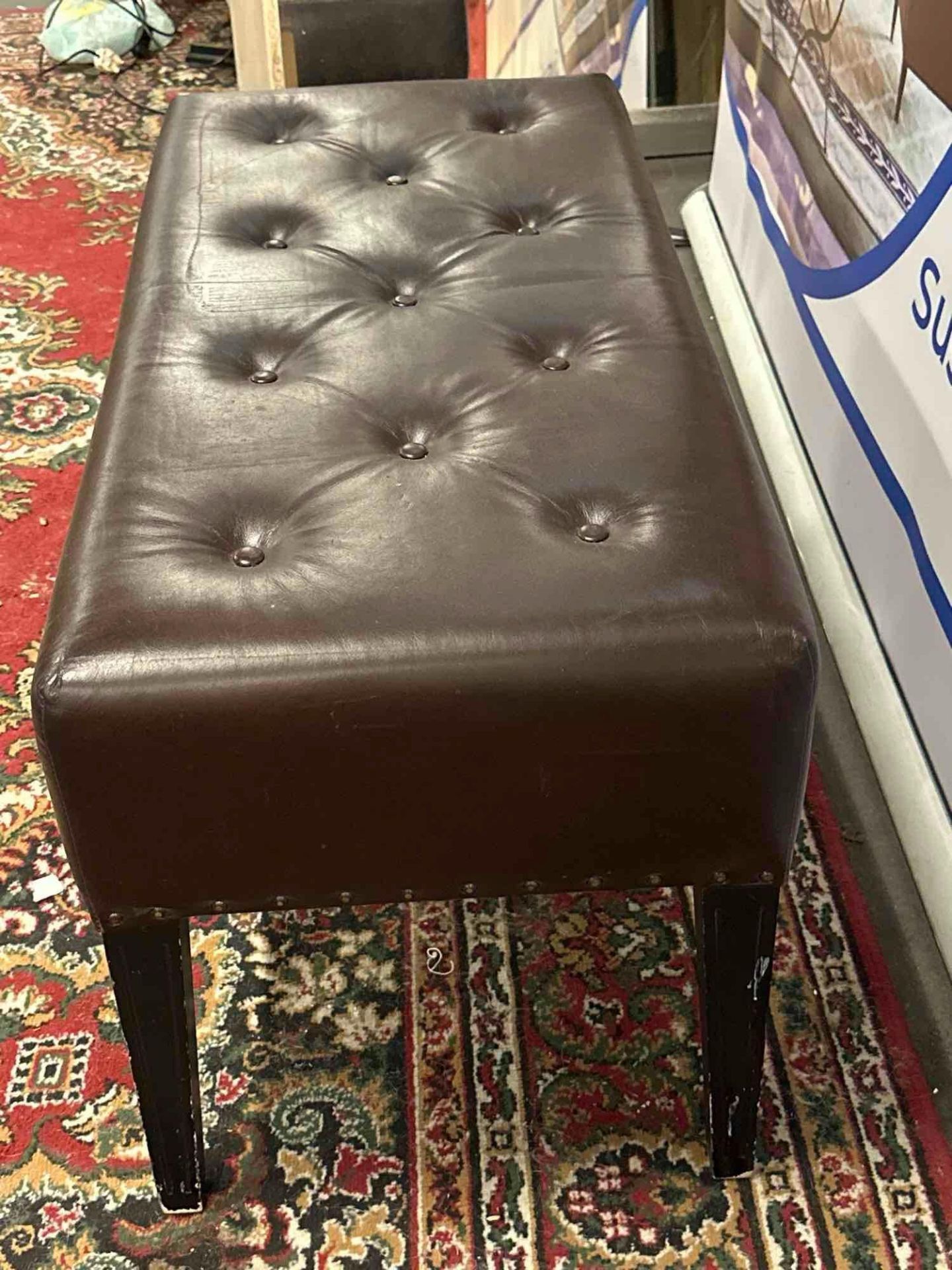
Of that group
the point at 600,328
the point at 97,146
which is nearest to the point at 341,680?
the point at 600,328

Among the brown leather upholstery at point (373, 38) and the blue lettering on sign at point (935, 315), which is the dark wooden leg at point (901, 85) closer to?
the blue lettering on sign at point (935, 315)

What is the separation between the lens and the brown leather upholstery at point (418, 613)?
73 centimetres

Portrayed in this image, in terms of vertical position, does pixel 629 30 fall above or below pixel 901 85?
below

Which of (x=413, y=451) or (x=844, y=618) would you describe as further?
(x=844, y=618)

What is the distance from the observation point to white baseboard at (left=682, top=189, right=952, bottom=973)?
42.9 inches

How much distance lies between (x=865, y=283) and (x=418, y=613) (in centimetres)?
64

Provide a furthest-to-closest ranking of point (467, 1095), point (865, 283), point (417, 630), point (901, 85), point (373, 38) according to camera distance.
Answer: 1. point (373, 38)
2. point (865, 283)
3. point (901, 85)
4. point (467, 1095)
5. point (417, 630)

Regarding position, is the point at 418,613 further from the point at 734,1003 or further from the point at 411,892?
the point at 734,1003

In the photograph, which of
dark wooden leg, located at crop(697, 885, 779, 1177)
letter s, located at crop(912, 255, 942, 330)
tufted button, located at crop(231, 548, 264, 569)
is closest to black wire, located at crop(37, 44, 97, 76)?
letter s, located at crop(912, 255, 942, 330)

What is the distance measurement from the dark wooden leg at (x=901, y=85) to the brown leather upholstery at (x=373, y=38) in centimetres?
94

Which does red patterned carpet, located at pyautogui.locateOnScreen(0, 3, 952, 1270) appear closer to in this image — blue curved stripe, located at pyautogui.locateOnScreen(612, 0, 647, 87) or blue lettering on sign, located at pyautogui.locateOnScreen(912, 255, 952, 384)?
blue lettering on sign, located at pyautogui.locateOnScreen(912, 255, 952, 384)

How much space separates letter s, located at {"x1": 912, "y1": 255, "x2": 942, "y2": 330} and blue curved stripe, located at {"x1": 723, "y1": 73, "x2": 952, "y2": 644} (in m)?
0.03

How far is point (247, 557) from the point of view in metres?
0.80

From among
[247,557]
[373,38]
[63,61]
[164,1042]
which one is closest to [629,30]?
[373,38]
